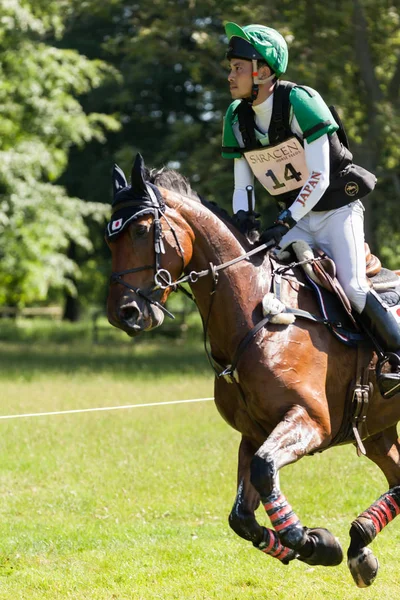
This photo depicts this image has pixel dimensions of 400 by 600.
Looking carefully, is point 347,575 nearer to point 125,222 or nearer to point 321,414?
point 321,414

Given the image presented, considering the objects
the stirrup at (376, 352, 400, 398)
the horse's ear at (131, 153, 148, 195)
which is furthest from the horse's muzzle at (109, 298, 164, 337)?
the stirrup at (376, 352, 400, 398)

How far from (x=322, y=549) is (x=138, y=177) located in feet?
7.62

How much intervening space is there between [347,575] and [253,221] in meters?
2.84

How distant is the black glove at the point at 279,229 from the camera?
5570mm

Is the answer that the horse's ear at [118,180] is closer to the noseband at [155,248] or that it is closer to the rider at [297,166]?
the noseband at [155,248]

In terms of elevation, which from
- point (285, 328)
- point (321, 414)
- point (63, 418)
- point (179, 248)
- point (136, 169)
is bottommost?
point (63, 418)

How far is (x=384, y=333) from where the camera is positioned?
5793 mm

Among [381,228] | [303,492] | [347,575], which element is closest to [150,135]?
[381,228]

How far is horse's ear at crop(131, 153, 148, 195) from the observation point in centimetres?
518

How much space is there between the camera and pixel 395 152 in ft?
71.0

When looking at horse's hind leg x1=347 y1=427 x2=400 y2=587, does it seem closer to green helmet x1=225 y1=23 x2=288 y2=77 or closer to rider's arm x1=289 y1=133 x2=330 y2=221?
rider's arm x1=289 y1=133 x2=330 y2=221

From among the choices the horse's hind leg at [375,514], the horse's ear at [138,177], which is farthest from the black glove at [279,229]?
the horse's hind leg at [375,514]

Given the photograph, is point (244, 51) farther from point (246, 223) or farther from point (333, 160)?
point (246, 223)

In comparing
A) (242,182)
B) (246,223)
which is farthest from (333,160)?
(246,223)
